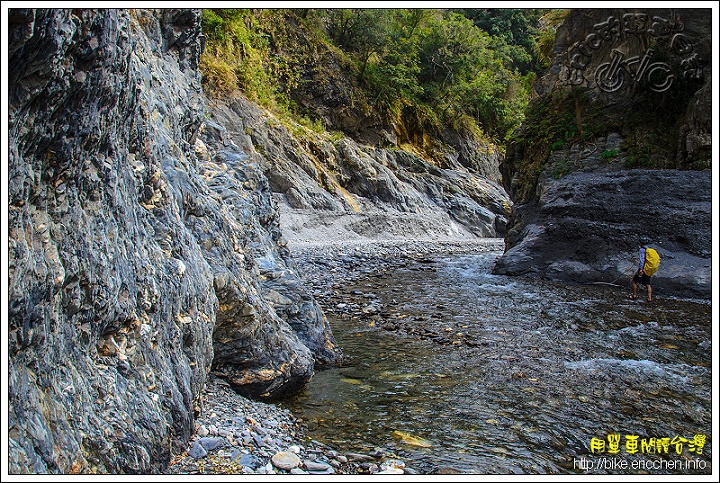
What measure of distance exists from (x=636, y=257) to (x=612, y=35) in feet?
25.9

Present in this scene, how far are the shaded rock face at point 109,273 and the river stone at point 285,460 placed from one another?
0.58 meters

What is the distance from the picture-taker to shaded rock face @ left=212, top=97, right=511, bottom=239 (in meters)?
21.1

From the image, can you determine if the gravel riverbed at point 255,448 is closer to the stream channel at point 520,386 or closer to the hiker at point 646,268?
the stream channel at point 520,386

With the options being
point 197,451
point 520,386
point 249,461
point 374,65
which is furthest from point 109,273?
point 374,65

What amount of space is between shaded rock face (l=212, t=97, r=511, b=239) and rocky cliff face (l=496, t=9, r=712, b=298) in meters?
8.09

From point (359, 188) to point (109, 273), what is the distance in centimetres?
2344

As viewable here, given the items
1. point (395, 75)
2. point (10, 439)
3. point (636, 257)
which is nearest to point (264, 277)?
point (10, 439)

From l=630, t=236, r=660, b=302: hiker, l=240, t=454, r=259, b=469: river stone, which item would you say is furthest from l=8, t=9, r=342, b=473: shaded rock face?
l=630, t=236, r=660, b=302: hiker

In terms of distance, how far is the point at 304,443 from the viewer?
11.4ft

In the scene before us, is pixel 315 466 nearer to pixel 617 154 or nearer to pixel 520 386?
pixel 520 386

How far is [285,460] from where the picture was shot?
3.12m

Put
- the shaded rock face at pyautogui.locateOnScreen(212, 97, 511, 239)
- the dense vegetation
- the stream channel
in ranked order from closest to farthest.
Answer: the stream channel, the shaded rock face at pyautogui.locateOnScreen(212, 97, 511, 239), the dense vegetation

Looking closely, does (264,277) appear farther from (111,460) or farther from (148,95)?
(111,460)

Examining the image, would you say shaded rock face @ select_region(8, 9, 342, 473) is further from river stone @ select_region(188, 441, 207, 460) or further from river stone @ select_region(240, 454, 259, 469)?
river stone @ select_region(240, 454, 259, 469)
